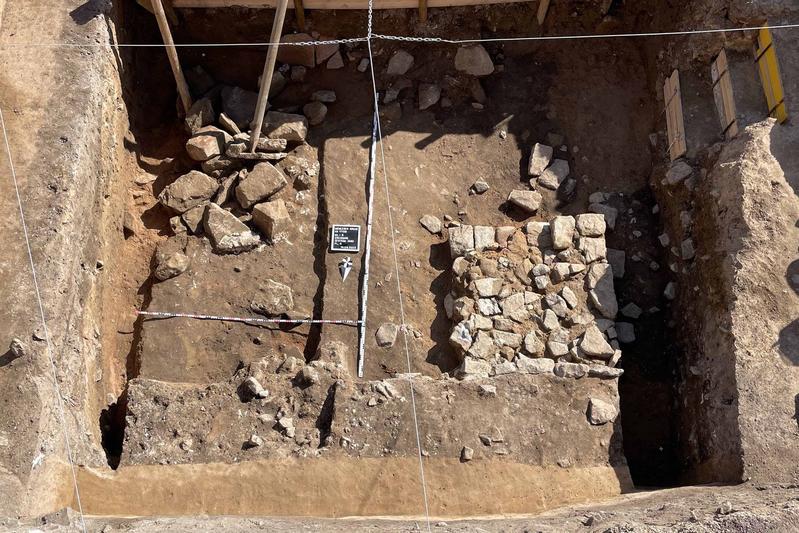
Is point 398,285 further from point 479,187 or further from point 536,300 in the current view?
point 479,187

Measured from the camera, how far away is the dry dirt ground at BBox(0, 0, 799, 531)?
253 inches

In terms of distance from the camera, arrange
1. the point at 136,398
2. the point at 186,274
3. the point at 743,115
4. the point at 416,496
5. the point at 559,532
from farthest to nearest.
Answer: the point at 186,274 → the point at 743,115 → the point at 136,398 → the point at 416,496 → the point at 559,532

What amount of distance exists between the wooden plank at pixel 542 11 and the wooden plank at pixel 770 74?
228 centimetres

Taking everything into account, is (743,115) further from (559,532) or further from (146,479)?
(146,479)

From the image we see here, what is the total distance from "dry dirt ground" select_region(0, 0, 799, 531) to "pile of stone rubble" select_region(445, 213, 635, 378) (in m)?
0.24

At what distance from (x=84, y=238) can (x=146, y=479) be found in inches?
92.9

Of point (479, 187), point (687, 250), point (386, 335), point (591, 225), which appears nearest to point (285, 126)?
point (479, 187)

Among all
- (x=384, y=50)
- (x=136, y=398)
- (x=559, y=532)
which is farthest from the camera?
(x=384, y=50)

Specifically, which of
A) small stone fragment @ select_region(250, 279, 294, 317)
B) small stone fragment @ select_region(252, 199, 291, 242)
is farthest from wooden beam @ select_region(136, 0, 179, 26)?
small stone fragment @ select_region(250, 279, 294, 317)

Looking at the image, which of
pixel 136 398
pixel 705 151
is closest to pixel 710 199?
pixel 705 151

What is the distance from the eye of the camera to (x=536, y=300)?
7.58 meters

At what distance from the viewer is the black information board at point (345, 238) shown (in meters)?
8.04

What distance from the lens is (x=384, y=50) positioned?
29.4ft

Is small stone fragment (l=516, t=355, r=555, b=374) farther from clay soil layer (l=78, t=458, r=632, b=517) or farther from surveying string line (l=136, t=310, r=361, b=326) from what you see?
surveying string line (l=136, t=310, r=361, b=326)
